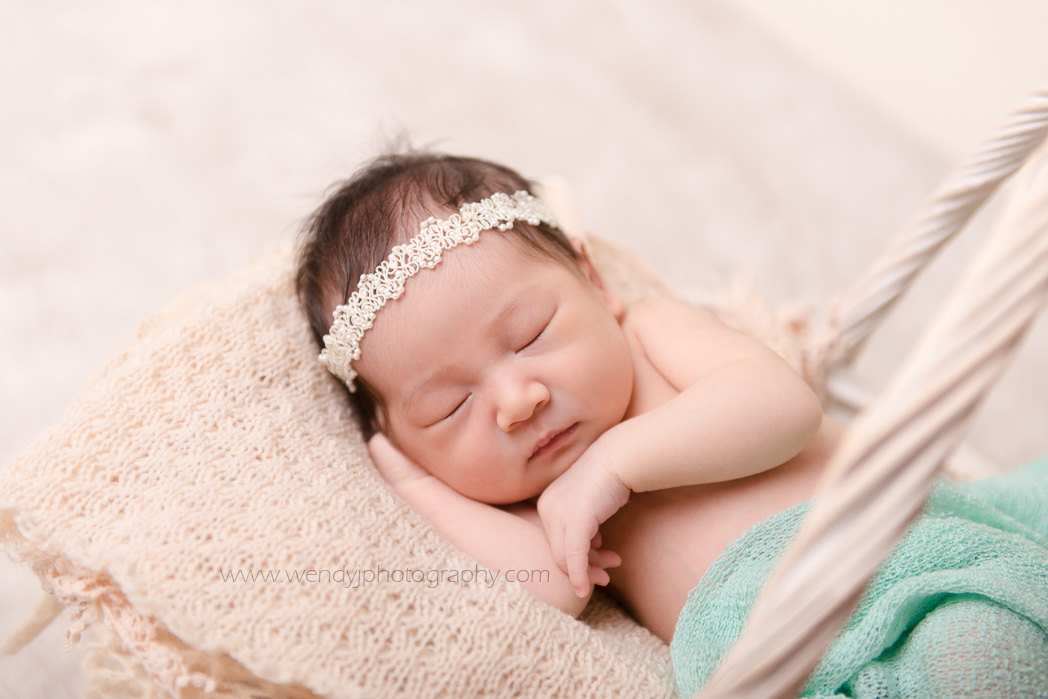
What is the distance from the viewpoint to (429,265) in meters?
0.99

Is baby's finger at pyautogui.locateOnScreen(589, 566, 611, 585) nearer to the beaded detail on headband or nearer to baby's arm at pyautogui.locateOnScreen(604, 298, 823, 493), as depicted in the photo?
baby's arm at pyautogui.locateOnScreen(604, 298, 823, 493)

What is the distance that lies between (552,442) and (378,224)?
0.37 metres

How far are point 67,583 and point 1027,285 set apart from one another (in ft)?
3.11

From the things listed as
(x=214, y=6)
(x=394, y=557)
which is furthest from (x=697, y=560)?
(x=214, y=6)

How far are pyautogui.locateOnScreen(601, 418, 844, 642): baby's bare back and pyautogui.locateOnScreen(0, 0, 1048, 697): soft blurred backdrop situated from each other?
653 mm

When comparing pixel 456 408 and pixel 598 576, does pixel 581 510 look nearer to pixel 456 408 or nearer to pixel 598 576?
pixel 598 576

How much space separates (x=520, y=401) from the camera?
37.5 inches

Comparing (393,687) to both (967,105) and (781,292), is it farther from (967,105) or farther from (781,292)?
(967,105)

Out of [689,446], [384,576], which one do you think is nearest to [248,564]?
[384,576]

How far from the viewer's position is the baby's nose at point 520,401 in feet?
3.13

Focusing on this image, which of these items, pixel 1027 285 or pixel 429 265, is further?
pixel 429 265

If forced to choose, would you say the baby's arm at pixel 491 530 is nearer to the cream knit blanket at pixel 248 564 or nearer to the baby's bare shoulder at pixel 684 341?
the cream knit blanket at pixel 248 564

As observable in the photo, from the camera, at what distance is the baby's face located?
99 centimetres

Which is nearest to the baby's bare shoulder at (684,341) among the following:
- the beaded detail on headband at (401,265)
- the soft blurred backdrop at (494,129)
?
the beaded detail on headband at (401,265)
